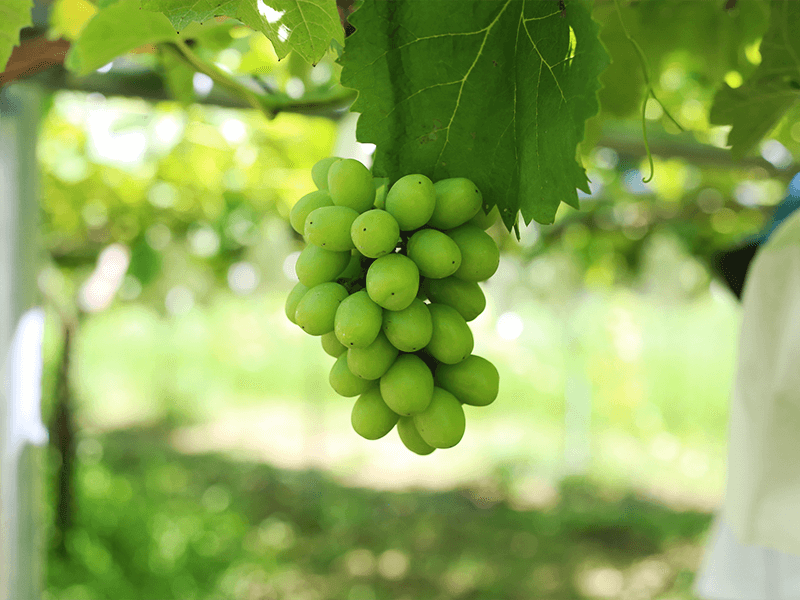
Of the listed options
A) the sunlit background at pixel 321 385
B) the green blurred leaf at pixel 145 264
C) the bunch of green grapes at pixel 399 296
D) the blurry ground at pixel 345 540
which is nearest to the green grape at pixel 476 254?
the bunch of green grapes at pixel 399 296

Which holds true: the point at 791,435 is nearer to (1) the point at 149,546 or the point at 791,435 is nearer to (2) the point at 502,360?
(1) the point at 149,546

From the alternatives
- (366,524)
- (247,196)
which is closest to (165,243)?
(247,196)

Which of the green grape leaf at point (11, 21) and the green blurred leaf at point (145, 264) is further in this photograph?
the green blurred leaf at point (145, 264)

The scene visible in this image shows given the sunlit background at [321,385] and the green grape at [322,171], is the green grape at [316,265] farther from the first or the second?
the sunlit background at [321,385]

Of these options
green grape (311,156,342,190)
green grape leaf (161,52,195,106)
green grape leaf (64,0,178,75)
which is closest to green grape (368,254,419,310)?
green grape (311,156,342,190)

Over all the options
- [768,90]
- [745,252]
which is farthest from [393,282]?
[745,252]

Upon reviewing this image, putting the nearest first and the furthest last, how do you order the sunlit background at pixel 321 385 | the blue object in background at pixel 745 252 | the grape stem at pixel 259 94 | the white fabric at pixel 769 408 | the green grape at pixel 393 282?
1. the green grape at pixel 393 282
2. the grape stem at pixel 259 94
3. the white fabric at pixel 769 408
4. the blue object in background at pixel 745 252
5. the sunlit background at pixel 321 385

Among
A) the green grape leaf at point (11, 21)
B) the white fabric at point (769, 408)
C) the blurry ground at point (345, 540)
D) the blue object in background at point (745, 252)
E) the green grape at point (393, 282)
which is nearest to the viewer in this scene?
the green grape at point (393, 282)

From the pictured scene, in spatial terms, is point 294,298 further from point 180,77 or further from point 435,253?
point 180,77
